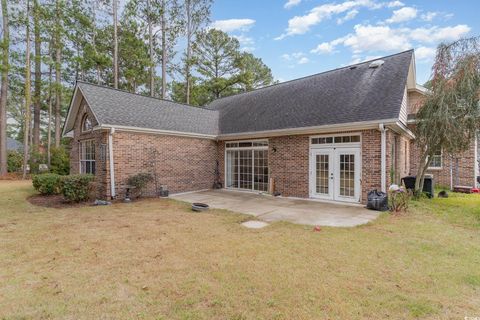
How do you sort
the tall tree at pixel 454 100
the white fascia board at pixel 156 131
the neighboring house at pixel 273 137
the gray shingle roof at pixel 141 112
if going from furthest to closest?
the gray shingle roof at pixel 141 112
the white fascia board at pixel 156 131
the neighboring house at pixel 273 137
the tall tree at pixel 454 100

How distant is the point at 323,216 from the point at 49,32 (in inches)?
989

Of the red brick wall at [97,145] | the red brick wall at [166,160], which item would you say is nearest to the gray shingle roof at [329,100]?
the red brick wall at [166,160]

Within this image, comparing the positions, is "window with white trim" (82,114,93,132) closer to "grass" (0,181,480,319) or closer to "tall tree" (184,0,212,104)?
"grass" (0,181,480,319)

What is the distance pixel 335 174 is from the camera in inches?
364

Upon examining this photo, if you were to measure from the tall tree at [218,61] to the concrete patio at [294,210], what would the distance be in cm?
1910

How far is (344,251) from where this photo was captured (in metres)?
4.51

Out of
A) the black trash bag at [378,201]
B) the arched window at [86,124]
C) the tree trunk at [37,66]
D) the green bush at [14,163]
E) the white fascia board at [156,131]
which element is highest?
the tree trunk at [37,66]

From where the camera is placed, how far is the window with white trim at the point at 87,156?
11000mm

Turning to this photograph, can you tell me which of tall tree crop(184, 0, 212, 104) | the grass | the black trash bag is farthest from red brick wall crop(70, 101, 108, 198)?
tall tree crop(184, 0, 212, 104)

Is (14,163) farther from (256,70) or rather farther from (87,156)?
(256,70)

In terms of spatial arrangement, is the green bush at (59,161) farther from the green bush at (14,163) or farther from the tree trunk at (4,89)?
the green bush at (14,163)

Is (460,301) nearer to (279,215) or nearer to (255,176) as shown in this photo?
(279,215)

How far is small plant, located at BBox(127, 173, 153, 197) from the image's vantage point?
9805mm

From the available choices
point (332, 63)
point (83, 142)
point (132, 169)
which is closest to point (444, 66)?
point (332, 63)
